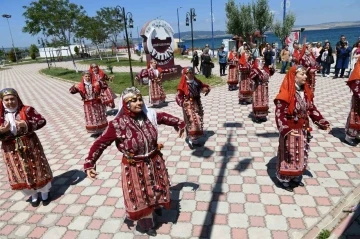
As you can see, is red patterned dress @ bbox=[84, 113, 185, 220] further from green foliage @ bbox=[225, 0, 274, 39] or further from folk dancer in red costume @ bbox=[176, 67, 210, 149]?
green foliage @ bbox=[225, 0, 274, 39]

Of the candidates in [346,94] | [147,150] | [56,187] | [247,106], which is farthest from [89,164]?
[346,94]

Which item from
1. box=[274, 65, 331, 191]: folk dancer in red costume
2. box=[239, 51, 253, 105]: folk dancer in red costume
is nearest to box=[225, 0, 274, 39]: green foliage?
box=[239, 51, 253, 105]: folk dancer in red costume

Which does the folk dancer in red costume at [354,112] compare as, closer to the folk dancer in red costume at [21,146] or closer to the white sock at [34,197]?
the folk dancer in red costume at [21,146]

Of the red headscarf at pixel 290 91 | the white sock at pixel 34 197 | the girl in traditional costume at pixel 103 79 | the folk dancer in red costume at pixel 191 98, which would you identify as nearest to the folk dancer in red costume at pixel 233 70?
the girl in traditional costume at pixel 103 79

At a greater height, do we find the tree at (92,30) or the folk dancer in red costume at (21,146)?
the tree at (92,30)

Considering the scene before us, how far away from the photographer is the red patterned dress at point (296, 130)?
3.80m

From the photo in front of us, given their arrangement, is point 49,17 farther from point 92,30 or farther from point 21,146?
point 21,146

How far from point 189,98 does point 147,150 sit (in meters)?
2.76

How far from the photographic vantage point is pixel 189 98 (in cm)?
571

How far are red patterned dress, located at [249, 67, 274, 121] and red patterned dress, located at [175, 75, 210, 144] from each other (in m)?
2.03

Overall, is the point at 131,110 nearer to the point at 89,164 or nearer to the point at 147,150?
the point at 147,150

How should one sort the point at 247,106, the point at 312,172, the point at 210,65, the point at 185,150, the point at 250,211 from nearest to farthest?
the point at 250,211, the point at 312,172, the point at 185,150, the point at 247,106, the point at 210,65

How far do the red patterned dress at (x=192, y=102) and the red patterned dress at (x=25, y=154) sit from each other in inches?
111

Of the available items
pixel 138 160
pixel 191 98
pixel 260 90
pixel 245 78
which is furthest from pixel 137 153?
pixel 245 78
